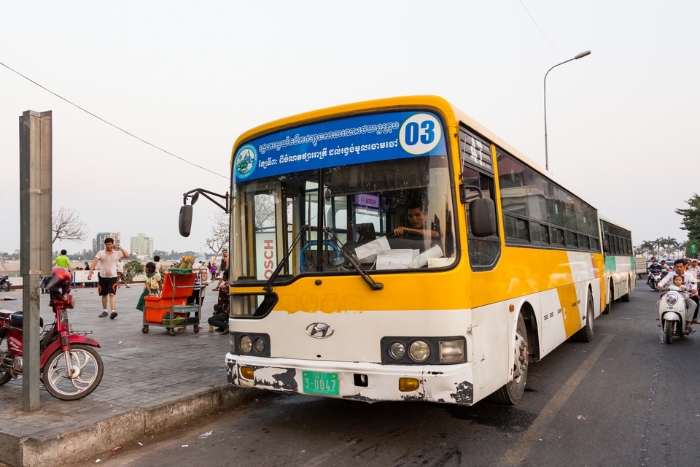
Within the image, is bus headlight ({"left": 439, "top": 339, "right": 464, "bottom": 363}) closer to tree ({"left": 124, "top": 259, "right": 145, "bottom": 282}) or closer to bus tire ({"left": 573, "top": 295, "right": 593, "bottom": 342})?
bus tire ({"left": 573, "top": 295, "right": 593, "bottom": 342})

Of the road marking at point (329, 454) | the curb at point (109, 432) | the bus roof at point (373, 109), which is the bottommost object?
the road marking at point (329, 454)

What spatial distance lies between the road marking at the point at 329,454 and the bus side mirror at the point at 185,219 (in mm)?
2661

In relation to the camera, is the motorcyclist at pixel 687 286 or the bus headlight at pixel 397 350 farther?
the motorcyclist at pixel 687 286

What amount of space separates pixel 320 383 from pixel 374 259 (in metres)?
1.08

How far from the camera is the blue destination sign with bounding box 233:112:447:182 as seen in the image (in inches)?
170

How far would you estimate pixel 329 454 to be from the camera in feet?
14.1

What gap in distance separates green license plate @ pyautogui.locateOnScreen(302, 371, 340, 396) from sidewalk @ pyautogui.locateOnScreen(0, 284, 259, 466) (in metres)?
1.58

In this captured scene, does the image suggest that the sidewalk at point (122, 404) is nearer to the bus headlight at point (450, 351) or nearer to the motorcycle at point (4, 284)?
the bus headlight at point (450, 351)

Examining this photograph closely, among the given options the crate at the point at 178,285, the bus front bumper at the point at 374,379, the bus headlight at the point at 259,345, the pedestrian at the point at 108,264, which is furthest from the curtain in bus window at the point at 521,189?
the pedestrian at the point at 108,264

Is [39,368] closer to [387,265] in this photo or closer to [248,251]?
[248,251]

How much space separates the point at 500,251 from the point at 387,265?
4.41 ft

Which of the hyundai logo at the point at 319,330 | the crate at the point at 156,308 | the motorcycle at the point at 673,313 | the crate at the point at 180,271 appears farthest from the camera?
the crate at the point at 156,308

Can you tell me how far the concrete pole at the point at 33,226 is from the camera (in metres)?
4.91

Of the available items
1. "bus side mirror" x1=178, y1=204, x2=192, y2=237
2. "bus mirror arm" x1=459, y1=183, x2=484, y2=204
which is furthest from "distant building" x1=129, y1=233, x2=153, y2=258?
"bus mirror arm" x1=459, y1=183, x2=484, y2=204
